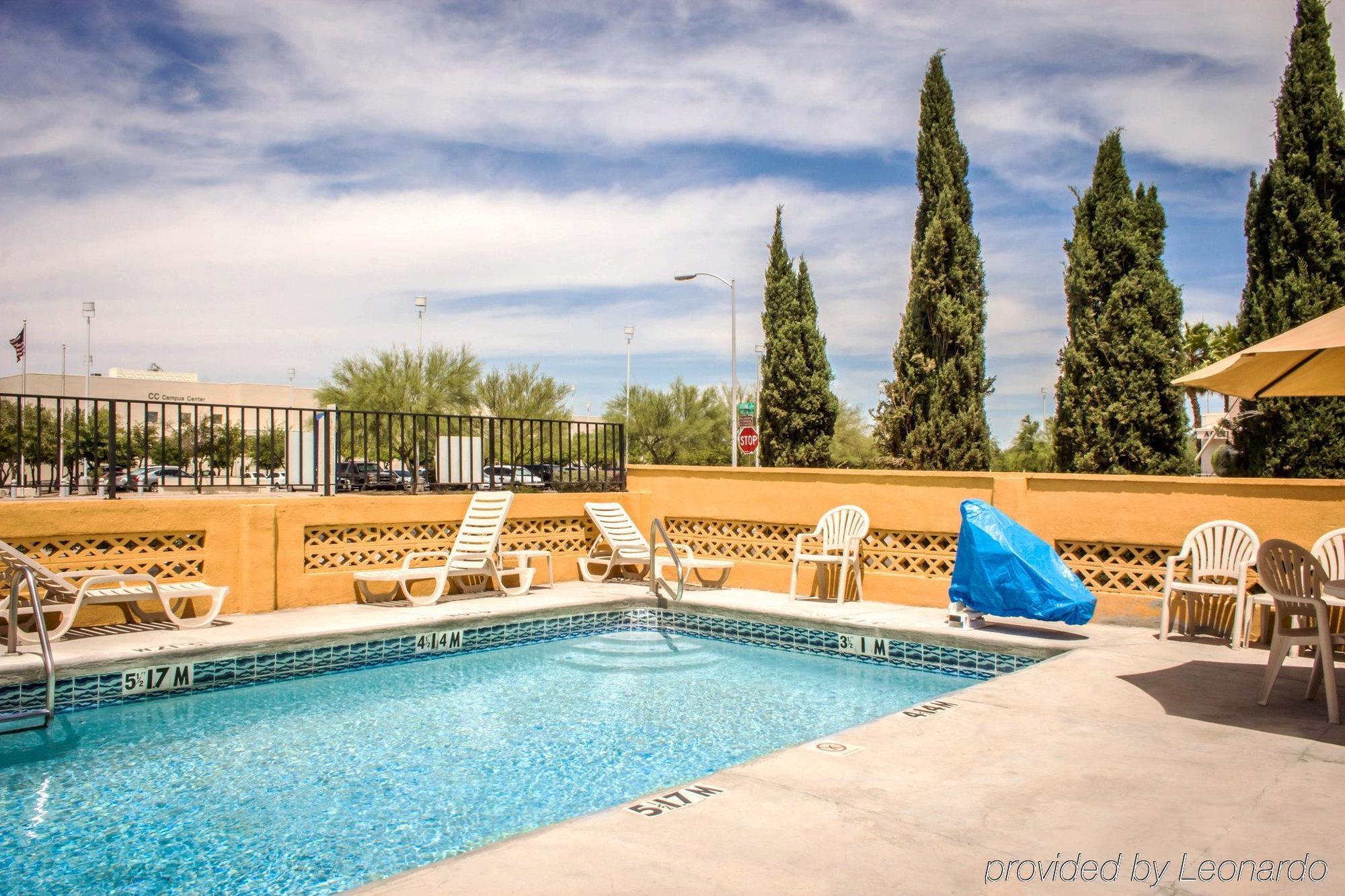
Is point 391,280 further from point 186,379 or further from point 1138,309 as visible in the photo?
point 186,379

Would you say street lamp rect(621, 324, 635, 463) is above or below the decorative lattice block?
above

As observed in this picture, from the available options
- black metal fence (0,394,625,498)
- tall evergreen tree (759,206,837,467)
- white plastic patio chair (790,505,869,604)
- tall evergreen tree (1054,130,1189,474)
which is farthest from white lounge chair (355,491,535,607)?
tall evergreen tree (759,206,837,467)

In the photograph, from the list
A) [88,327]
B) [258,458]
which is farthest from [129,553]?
[88,327]

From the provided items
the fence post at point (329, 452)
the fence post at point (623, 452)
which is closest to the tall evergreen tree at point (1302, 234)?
the fence post at point (623, 452)

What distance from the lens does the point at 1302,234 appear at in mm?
11711

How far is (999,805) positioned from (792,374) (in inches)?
718

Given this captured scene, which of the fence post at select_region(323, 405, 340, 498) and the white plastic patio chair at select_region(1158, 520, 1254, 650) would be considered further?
the fence post at select_region(323, 405, 340, 498)

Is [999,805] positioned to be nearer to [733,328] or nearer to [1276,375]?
[1276,375]

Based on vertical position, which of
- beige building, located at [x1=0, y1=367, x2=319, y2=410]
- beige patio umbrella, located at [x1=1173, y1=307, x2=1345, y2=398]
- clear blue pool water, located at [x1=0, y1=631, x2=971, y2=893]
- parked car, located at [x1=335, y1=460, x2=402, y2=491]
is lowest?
clear blue pool water, located at [x1=0, y1=631, x2=971, y2=893]

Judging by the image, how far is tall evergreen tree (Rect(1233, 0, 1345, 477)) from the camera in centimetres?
1130

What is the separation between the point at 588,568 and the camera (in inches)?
430

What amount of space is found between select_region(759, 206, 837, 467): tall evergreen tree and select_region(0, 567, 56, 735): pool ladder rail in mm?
16446

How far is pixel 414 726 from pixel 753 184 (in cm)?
1818

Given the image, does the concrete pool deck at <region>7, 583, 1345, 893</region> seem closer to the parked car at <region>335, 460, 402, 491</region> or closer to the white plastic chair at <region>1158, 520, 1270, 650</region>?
the white plastic chair at <region>1158, 520, 1270, 650</region>
